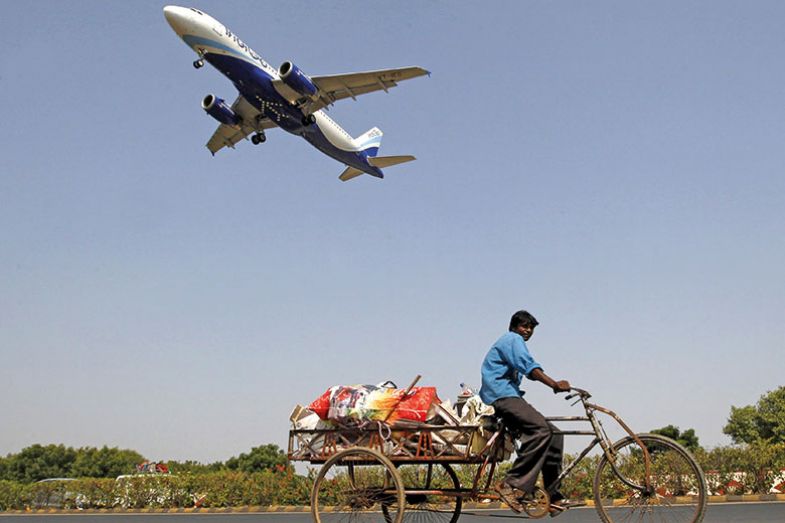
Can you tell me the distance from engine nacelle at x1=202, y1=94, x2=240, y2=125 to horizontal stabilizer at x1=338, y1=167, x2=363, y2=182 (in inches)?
363

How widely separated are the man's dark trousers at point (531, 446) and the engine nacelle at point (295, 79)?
25918mm

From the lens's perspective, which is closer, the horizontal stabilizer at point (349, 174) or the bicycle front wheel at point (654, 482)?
the bicycle front wheel at point (654, 482)

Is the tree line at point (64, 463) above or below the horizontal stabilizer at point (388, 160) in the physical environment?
below

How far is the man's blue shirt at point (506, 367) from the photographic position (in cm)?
577

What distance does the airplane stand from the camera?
30250 mm

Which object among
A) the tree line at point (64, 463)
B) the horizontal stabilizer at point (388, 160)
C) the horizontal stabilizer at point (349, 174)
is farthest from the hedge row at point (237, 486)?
the tree line at point (64, 463)

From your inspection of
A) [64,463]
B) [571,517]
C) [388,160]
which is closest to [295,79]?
[388,160]

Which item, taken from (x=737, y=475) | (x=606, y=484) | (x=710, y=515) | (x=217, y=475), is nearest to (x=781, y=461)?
(x=737, y=475)

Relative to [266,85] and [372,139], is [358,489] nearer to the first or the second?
[266,85]

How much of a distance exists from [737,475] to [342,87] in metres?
22.5

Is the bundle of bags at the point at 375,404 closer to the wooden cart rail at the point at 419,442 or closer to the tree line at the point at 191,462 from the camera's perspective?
the wooden cart rail at the point at 419,442

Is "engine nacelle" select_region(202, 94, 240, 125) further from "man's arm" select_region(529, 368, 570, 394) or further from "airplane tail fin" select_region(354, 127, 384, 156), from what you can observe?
"man's arm" select_region(529, 368, 570, 394)

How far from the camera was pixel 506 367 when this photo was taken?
5.91 meters

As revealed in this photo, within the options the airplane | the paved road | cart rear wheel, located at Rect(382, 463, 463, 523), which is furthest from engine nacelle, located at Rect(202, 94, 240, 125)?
cart rear wheel, located at Rect(382, 463, 463, 523)
